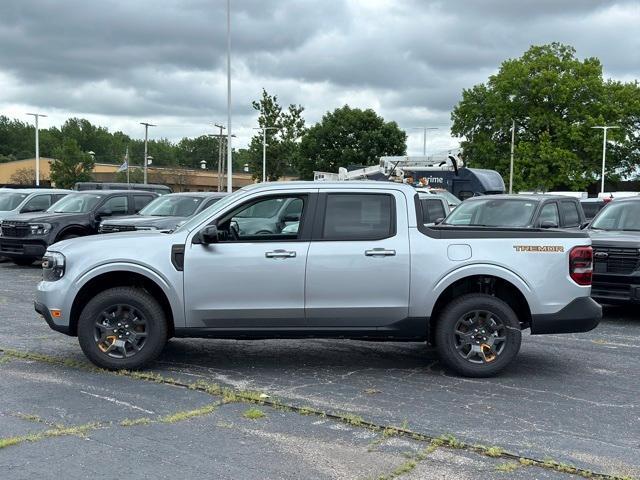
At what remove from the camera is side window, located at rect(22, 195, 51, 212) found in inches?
736

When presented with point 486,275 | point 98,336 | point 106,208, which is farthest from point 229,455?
point 106,208

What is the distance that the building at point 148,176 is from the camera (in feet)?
261

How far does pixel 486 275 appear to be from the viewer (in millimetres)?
6719

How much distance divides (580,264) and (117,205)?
492 inches

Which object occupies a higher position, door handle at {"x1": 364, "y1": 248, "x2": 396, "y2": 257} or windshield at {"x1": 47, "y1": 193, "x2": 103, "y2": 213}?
windshield at {"x1": 47, "y1": 193, "x2": 103, "y2": 213}

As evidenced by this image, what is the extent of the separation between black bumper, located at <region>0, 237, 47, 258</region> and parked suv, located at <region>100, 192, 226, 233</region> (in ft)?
5.04

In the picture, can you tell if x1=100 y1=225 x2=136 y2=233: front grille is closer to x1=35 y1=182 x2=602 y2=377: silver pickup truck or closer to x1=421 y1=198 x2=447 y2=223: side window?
x1=421 y1=198 x2=447 y2=223: side window

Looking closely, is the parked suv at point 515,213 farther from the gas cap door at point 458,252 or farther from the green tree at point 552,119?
the green tree at point 552,119

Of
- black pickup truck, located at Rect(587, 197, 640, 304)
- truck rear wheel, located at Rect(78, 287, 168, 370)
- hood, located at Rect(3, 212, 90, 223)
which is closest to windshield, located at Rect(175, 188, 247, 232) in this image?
truck rear wheel, located at Rect(78, 287, 168, 370)

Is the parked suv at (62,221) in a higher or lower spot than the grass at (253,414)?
higher

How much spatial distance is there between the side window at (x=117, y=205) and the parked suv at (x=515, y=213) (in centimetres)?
825

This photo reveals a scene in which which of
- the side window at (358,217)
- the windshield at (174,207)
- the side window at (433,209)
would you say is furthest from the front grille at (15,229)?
the side window at (358,217)

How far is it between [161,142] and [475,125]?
101 meters

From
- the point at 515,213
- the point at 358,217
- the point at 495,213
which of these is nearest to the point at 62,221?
the point at 495,213
